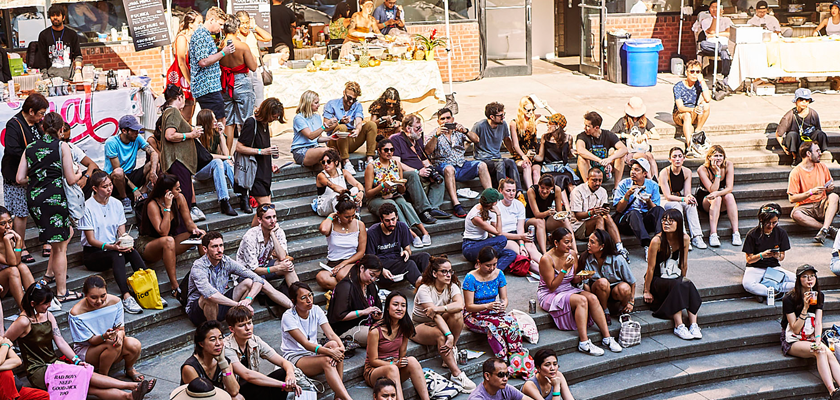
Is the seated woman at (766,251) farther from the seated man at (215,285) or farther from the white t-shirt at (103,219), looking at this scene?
the white t-shirt at (103,219)

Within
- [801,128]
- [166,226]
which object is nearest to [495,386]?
[166,226]

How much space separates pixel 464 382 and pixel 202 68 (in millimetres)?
4785

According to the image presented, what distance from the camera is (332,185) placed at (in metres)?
9.90

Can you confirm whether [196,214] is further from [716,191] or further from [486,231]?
[716,191]

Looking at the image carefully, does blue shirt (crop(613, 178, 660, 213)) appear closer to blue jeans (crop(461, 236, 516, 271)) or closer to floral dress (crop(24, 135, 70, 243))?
blue jeans (crop(461, 236, 516, 271))

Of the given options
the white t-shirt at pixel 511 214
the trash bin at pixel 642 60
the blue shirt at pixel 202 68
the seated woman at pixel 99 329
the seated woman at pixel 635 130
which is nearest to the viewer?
the seated woman at pixel 99 329

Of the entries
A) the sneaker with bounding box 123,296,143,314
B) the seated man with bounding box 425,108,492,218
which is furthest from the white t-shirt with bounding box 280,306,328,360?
the seated man with bounding box 425,108,492,218

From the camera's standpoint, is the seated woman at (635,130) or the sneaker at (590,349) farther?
the seated woman at (635,130)

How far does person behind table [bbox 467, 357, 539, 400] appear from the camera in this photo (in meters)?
7.41

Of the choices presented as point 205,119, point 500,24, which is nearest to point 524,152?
point 205,119

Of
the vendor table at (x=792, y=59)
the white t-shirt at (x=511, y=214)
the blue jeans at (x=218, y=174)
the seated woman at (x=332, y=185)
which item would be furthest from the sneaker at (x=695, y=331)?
the vendor table at (x=792, y=59)

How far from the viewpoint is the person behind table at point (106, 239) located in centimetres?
836

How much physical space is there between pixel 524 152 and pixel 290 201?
289 cm

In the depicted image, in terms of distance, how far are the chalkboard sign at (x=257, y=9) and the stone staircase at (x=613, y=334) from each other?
120 inches
